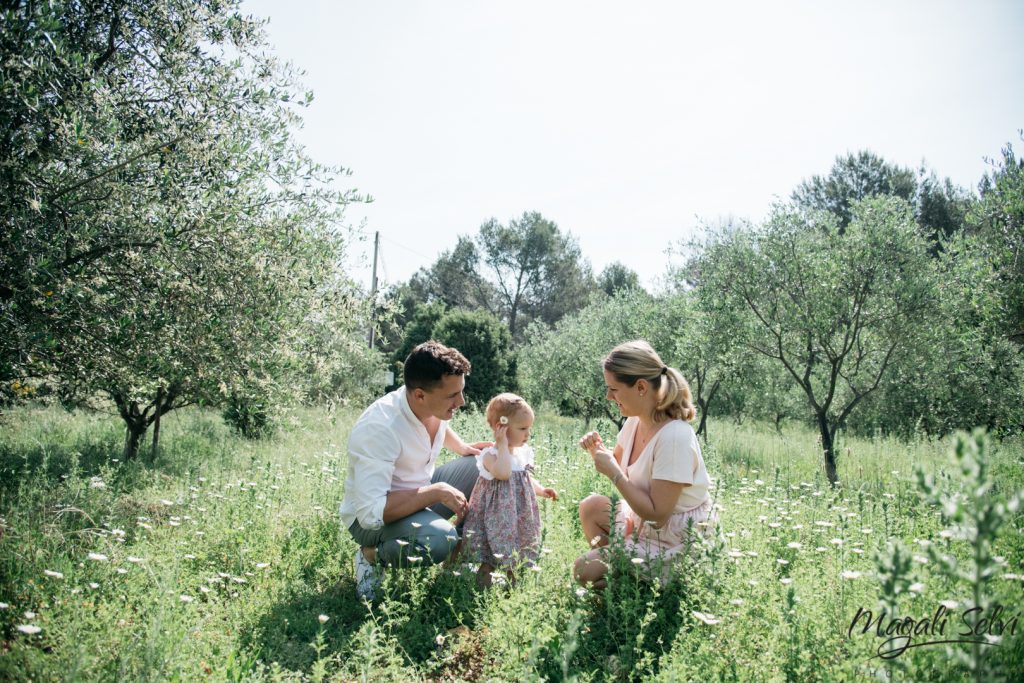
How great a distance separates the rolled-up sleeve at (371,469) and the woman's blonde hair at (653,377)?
163 cm

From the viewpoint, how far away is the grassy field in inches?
112

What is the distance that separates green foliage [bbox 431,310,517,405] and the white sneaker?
17.5m

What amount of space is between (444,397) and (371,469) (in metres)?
0.70

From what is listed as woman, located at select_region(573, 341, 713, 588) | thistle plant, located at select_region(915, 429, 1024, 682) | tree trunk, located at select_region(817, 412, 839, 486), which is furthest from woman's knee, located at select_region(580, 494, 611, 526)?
tree trunk, located at select_region(817, 412, 839, 486)

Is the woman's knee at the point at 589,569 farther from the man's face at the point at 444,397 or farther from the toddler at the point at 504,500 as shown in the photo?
the man's face at the point at 444,397

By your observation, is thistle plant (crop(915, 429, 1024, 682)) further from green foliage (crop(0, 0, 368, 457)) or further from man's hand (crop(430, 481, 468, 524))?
green foliage (crop(0, 0, 368, 457))

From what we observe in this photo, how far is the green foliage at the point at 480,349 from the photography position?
74.0ft

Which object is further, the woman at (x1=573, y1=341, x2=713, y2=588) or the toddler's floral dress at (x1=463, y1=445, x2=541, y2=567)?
the toddler's floral dress at (x1=463, y1=445, x2=541, y2=567)

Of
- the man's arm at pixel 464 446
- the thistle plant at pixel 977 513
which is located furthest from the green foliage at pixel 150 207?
the thistle plant at pixel 977 513

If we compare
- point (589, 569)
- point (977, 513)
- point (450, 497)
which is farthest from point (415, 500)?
point (977, 513)

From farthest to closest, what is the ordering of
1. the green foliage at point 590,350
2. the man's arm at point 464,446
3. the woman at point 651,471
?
the green foliage at point 590,350, the man's arm at point 464,446, the woman at point 651,471

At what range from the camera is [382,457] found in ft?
14.0

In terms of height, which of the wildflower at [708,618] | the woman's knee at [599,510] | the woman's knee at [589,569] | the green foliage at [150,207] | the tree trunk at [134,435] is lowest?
the tree trunk at [134,435]

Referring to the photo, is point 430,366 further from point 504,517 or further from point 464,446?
point 504,517
